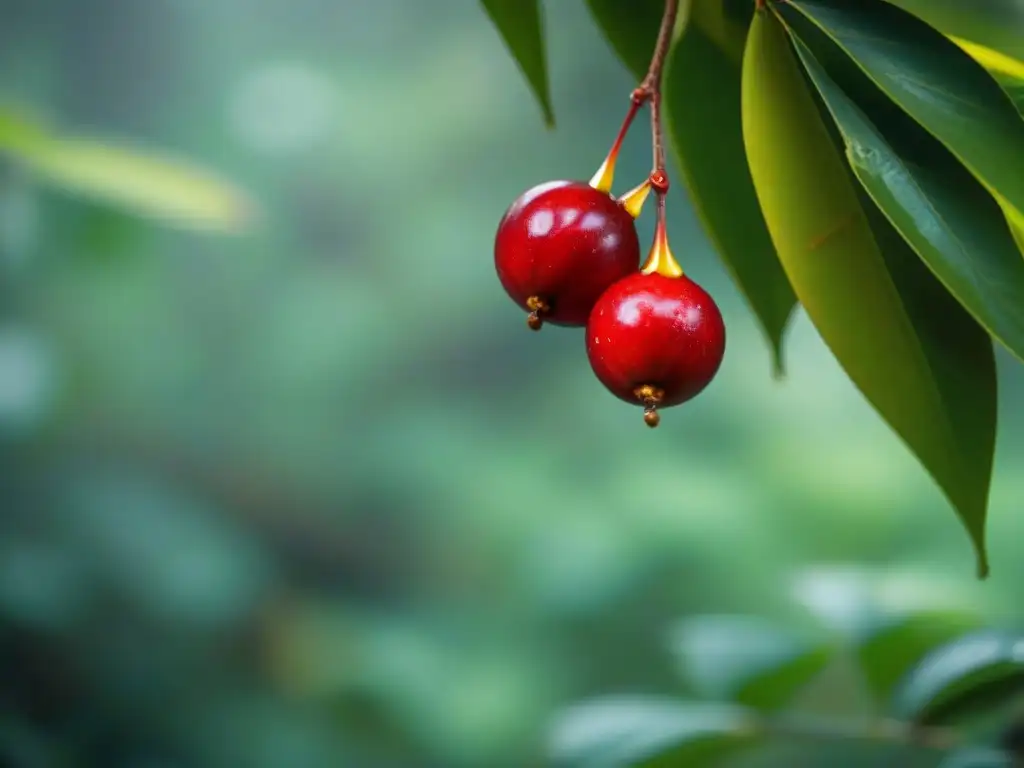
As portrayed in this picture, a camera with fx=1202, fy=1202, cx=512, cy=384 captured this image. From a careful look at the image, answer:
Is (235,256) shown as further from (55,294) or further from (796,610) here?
(796,610)

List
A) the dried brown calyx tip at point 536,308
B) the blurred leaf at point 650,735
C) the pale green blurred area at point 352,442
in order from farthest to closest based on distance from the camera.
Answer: the pale green blurred area at point 352,442
the blurred leaf at point 650,735
the dried brown calyx tip at point 536,308

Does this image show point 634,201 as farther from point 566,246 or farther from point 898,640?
point 898,640

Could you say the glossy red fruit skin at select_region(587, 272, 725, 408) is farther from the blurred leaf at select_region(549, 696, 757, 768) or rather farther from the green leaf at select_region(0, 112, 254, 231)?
the green leaf at select_region(0, 112, 254, 231)

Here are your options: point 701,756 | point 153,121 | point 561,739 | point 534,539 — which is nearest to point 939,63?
point 701,756

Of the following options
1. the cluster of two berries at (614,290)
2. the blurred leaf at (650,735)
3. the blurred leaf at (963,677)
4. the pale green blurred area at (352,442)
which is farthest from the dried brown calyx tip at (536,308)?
the pale green blurred area at (352,442)

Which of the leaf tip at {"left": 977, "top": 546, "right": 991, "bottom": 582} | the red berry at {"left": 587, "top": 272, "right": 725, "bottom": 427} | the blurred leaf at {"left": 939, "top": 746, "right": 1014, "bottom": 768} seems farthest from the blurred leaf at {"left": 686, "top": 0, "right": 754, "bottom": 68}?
the blurred leaf at {"left": 939, "top": 746, "right": 1014, "bottom": 768}

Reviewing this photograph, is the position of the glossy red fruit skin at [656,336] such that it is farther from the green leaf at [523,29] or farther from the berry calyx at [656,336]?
the green leaf at [523,29]
